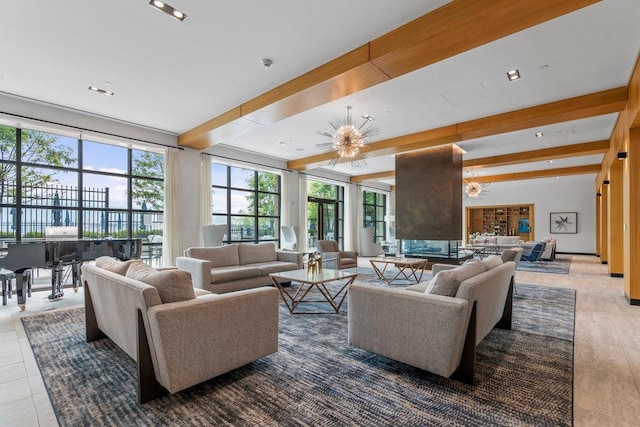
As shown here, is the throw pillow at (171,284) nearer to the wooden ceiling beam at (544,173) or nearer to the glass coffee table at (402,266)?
the glass coffee table at (402,266)

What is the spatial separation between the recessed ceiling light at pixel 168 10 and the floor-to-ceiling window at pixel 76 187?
434cm

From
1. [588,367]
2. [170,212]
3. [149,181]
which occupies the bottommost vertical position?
[588,367]

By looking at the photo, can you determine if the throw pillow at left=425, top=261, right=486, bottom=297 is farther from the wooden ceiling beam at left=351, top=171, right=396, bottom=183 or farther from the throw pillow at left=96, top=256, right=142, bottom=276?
the wooden ceiling beam at left=351, top=171, right=396, bottom=183

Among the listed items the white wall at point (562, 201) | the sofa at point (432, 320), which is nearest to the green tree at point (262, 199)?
the sofa at point (432, 320)

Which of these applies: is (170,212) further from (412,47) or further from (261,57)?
(412,47)

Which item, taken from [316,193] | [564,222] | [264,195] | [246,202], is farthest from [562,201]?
[246,202]

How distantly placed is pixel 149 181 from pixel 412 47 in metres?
5.97

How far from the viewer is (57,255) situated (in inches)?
177

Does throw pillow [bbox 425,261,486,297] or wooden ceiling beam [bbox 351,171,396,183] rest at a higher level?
wooden ceiling beam [bbox 351,171,396,183]

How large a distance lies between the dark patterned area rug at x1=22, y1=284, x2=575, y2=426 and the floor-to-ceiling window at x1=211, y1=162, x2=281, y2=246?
17.0 ft

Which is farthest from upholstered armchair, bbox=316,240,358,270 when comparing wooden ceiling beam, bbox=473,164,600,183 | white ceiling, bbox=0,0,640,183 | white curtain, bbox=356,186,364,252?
wooden ceiling beam, bbox=473,164,600,183

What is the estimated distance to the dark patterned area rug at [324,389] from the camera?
6.38 feet

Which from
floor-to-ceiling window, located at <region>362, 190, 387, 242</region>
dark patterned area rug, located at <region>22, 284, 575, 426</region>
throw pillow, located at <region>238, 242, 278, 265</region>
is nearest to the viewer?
dark patterned area rug, located at <region>22, 284, 575, 426</region>

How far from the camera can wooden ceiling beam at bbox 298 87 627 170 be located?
14.9 ft
